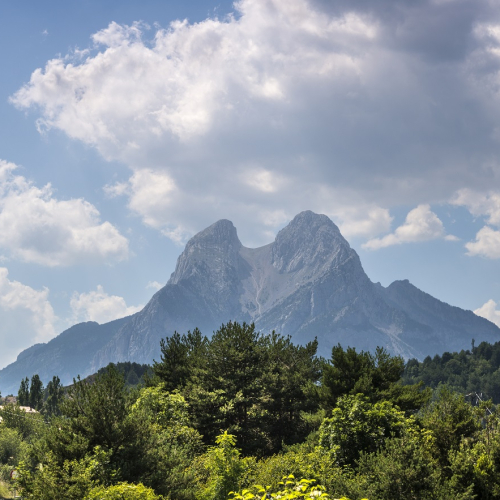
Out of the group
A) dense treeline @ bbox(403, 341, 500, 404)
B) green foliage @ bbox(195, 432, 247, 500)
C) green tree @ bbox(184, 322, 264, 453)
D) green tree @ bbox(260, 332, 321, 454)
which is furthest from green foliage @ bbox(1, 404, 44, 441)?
dense treeline @ bbox(403, 341, 500, 404)

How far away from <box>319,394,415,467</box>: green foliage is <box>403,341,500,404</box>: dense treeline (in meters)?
149

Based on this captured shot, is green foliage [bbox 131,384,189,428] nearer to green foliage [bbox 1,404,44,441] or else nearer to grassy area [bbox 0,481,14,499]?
grassy area [bbox 0,481,14,499]

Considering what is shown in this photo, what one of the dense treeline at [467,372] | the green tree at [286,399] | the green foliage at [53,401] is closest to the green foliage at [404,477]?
the green tree at [286,399]

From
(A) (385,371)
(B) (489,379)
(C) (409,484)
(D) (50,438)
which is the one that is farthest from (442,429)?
(B) (489,379)

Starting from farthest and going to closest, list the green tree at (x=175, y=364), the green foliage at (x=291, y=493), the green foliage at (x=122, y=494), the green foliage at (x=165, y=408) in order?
1. the green tree at (x=175, y=364)
2. the green foliage at (x=165, y=408)
3. the green foliage at (x=122, y=494)
4. the green foliage at (x=291, y=493)

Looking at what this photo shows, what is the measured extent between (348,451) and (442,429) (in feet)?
19.6

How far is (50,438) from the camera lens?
23594 mm

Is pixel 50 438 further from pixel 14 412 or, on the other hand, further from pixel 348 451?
pixel 14 412

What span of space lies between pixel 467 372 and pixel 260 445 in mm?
165390

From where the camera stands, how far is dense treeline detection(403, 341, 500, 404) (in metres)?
169

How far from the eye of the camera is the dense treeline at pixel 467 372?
169m

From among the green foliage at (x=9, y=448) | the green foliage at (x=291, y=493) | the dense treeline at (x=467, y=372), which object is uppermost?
the green foliage at (x=291, y=493)

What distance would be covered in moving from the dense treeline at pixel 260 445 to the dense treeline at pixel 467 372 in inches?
5544

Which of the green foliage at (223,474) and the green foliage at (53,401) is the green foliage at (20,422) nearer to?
the green foliage at (53,401)
